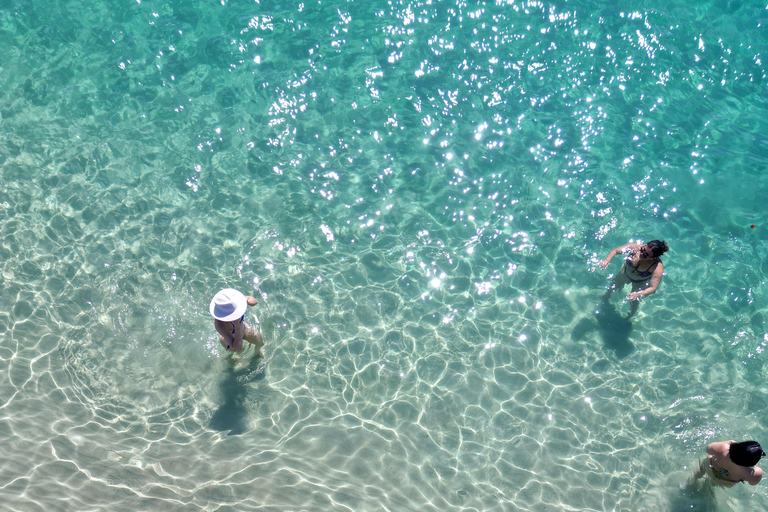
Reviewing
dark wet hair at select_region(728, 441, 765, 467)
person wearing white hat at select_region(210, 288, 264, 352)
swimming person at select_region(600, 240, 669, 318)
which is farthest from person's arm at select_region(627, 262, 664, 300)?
person wearing white hat at select_region(210, 288, 264, 352)

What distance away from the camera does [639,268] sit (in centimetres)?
827

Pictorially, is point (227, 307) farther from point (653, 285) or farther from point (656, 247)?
point (653, 285)

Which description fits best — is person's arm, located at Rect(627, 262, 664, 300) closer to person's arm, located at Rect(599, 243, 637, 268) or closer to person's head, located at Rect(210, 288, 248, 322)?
person's arm, located at Rect(599, 243, 637, 268)

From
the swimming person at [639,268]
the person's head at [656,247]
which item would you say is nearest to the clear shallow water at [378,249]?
the swimming person at [639,268]

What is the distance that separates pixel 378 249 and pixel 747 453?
18.1 ft

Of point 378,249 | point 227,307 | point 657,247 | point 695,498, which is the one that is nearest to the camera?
point 227,307

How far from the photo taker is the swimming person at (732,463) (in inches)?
260

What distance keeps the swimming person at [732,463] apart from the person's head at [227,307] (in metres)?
6.05

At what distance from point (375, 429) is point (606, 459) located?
310cm

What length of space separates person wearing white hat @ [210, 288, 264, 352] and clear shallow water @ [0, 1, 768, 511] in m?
0.61

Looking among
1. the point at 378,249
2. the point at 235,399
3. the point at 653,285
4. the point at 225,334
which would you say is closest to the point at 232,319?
the point at 225,334

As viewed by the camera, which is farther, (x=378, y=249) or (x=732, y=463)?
(x=378, y=249)

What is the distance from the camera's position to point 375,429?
7523 mm

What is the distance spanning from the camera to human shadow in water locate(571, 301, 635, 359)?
858 cm
